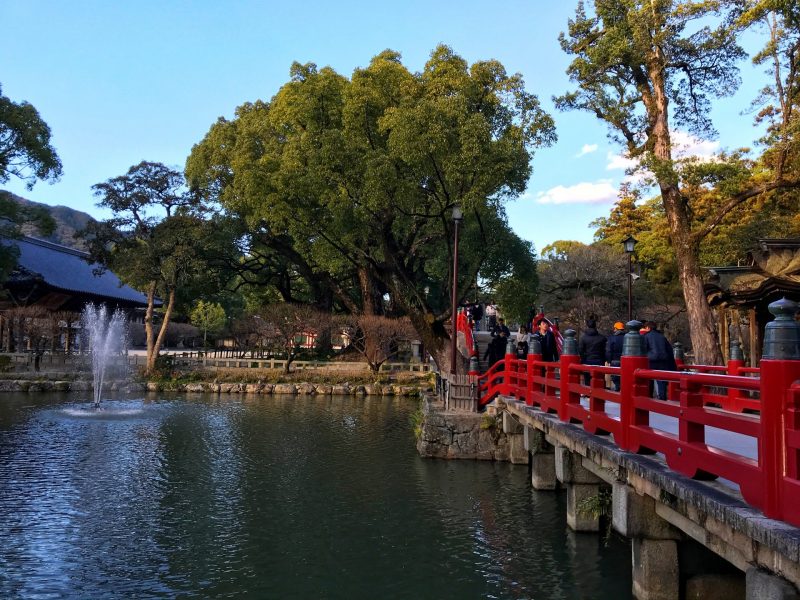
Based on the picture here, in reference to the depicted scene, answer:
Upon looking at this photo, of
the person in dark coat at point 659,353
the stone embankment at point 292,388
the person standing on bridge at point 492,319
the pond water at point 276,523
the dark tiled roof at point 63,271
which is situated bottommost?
the pond water at point 276,523

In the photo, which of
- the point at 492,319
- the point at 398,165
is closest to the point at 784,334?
the point at 398,165

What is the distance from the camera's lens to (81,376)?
101 ft

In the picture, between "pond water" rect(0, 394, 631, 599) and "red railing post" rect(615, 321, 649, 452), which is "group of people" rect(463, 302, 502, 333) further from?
"red railing post" rect(615, 321, 649, 452)

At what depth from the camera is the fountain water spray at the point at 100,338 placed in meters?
30.7

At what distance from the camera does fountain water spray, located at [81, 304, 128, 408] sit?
101 feet

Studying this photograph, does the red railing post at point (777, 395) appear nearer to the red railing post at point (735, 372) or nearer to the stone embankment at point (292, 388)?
the red railing post at point (735, 372)

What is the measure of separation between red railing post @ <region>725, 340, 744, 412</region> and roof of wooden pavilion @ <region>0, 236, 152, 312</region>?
31.2 metres

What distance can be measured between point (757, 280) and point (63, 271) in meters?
40.6

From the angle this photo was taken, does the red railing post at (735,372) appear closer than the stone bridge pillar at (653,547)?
No

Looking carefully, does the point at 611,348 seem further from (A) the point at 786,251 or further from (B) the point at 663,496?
(A) the point at 786,251

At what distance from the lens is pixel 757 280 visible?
1466 centimetres

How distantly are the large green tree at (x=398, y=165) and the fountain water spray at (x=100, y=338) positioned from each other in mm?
10522

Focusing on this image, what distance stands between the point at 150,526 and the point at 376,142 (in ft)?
54.5

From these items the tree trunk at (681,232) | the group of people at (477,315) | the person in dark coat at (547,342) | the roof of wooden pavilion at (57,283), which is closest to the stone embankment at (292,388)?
the group of people at (477,315)
